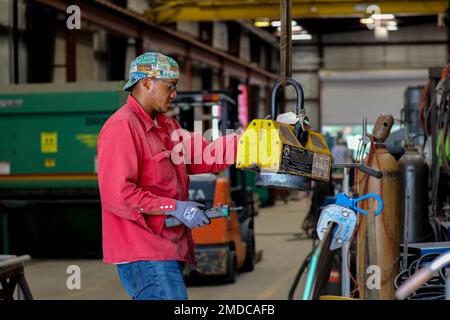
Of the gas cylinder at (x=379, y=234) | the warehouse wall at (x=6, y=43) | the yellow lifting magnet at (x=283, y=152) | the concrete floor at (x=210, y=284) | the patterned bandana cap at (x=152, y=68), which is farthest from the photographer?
the warehouse wall at (x=6, y=43)

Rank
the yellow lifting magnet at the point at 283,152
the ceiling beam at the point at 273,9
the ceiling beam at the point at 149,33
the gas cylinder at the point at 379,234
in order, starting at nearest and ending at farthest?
the yellow lifting magnet at the point at 283,152 → the gas cylinder at the point at 379,234 → the ceiling beam at the point at 149,33 → the ceiling beam at the point at 273,9

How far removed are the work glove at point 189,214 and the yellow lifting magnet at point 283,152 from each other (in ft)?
A: 1.23

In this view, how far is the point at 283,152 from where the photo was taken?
2.47 metres

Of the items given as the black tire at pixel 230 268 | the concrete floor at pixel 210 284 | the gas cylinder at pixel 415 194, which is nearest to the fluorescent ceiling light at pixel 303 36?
the concrete floor at pixel 210 284

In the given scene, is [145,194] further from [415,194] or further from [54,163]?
[54,163]

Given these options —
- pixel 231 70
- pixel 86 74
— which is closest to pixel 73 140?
pixel 86 74

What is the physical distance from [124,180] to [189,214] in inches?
11.5

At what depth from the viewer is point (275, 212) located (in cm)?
1784

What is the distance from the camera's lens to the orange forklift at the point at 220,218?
7980mm

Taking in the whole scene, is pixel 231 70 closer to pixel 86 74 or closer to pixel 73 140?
pixel 86 74

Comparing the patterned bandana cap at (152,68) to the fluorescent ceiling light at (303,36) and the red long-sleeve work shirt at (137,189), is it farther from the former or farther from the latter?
the fluorescent ceiling light at (303,36)

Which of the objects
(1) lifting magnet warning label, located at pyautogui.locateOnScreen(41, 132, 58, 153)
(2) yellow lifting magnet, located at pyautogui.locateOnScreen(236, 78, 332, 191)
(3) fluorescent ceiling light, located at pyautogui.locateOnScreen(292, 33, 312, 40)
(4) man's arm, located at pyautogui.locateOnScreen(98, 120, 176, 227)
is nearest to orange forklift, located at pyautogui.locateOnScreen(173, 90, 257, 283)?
(1) lifting magnet warning label, located at pyautogui.locateOnScreen(41, 132, 58, 153)

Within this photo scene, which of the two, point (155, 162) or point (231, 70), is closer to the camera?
point (155, 162)
